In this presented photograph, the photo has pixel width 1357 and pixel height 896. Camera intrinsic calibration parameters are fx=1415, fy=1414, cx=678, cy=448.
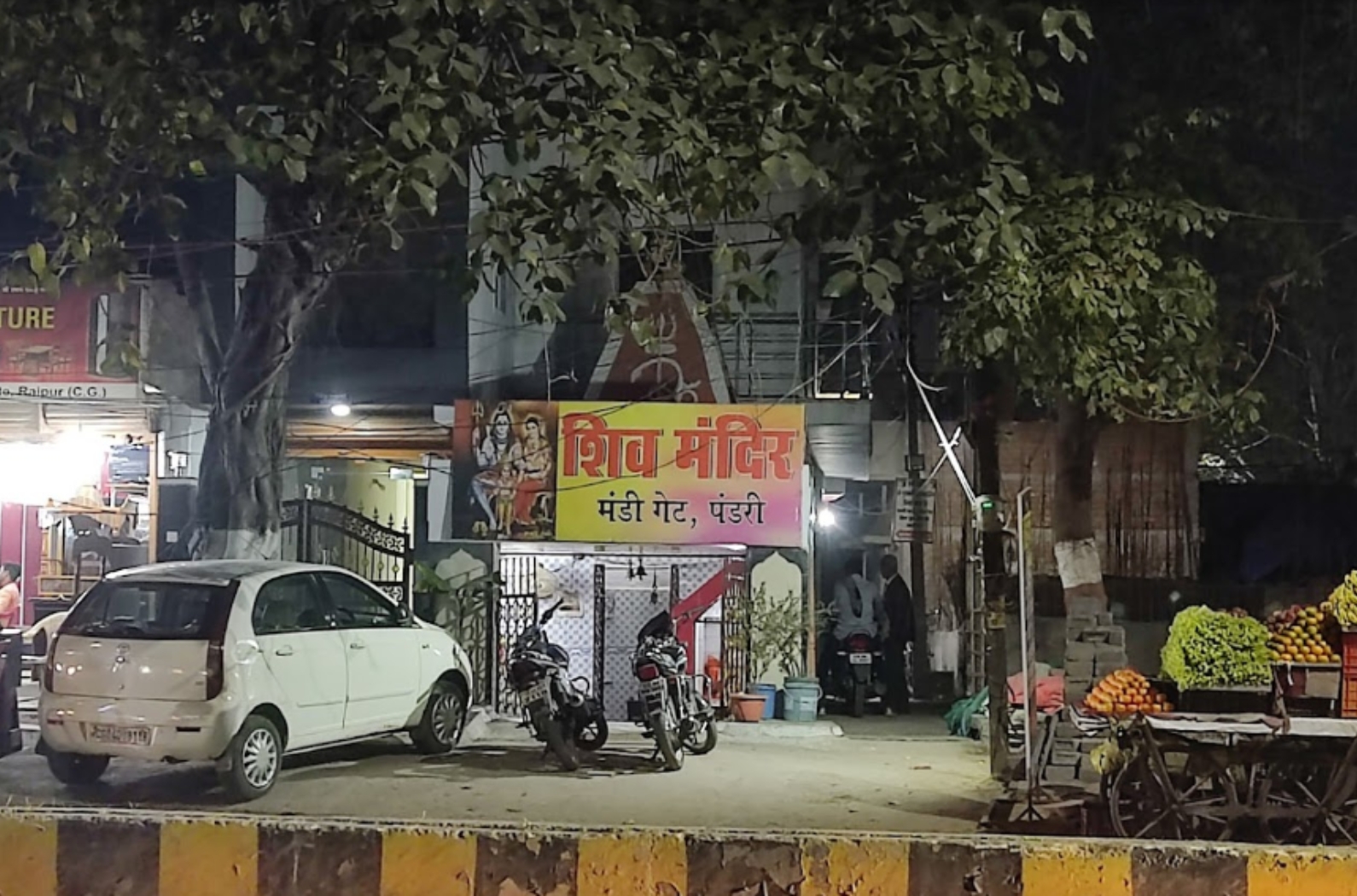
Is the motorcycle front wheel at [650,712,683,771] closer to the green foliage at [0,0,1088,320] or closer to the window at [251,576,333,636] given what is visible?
the window at [251,576,333,636]

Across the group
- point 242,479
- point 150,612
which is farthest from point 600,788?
point 242,479

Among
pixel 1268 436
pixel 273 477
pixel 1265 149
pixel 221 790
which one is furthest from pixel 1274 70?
pixel 221 790

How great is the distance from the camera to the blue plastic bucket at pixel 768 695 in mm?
10562

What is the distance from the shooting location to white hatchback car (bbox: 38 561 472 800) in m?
7.47

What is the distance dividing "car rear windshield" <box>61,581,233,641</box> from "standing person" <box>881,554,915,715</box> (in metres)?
5.75

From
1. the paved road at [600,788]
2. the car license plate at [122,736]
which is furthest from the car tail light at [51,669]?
the paved road at [600,788]

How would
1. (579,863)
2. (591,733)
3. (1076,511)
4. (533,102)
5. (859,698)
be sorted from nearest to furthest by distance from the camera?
(579,863)
(533,102)
(591,733)
(1076,511)
(859,698)

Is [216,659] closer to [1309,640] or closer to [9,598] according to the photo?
[9,598]

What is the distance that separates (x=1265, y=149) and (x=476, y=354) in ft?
19.5

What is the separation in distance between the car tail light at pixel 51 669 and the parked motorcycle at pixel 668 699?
3.33 m

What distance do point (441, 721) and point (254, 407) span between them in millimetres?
2378

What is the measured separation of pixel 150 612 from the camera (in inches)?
301

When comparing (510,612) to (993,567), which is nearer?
(993,567)

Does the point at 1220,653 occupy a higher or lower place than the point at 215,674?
higher
